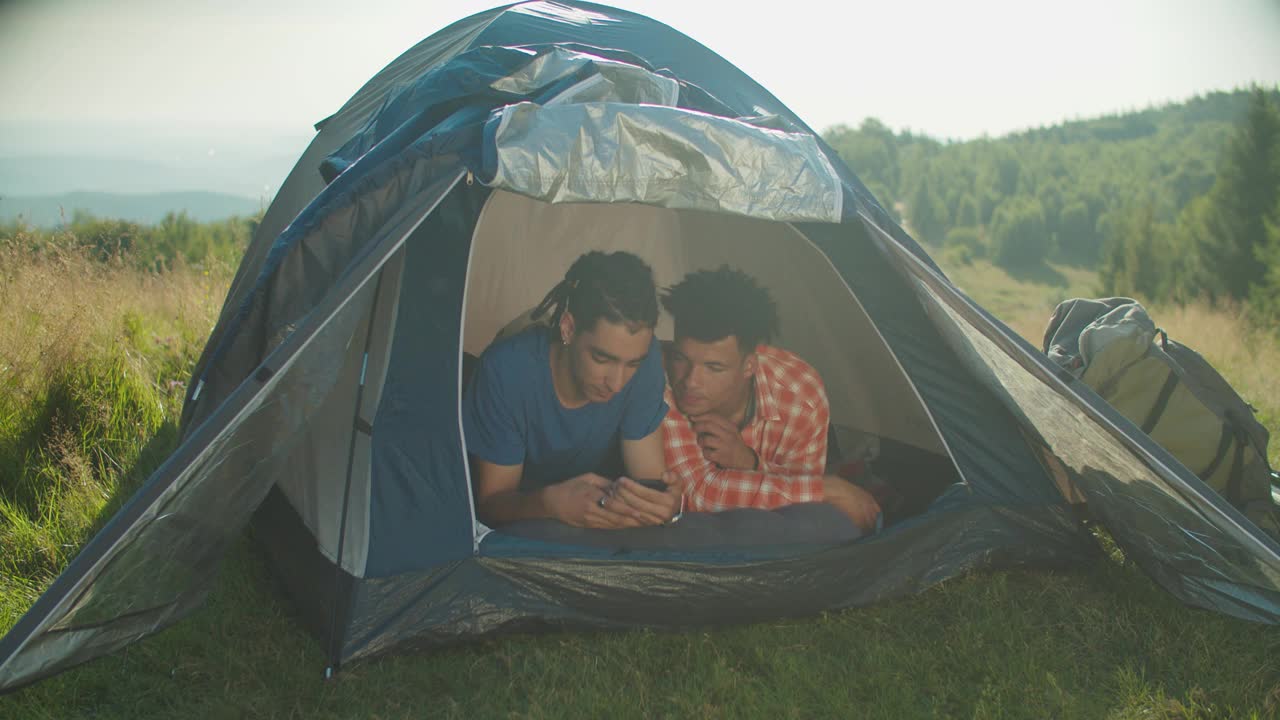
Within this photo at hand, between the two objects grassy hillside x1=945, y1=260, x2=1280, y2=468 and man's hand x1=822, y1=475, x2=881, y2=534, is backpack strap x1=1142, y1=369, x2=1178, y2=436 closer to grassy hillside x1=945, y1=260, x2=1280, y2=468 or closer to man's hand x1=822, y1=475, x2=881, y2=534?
man's hand x1=822, y1=475, x2=881, y2=534

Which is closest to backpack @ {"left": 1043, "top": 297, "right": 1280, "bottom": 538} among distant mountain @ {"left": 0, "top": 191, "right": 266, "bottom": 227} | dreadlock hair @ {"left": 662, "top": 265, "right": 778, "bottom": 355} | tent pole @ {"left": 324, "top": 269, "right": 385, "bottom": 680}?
dreadlock hair @ {"left": 662, "top": 265, "right": 778, "bottom": 355}

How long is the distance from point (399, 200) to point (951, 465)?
197 centimetres

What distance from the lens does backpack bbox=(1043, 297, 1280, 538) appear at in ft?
9.31

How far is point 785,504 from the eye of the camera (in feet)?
8.79

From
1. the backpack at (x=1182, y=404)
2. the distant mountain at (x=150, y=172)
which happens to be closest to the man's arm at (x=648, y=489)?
the backpack at (x=1182, y=404)

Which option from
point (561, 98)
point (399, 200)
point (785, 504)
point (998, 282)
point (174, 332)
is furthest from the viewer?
point (998, 282)

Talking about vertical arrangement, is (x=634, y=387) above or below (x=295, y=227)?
below

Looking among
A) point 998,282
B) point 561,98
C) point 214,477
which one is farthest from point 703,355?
point 998,282

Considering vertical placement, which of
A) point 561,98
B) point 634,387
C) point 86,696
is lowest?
point 86,696

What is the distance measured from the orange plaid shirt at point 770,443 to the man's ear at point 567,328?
0.44m

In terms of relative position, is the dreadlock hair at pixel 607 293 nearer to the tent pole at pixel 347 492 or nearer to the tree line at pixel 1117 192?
the tent pole at pixel 347 492

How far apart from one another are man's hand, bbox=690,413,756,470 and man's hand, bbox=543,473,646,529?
0.52 meters

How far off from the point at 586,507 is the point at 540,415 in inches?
12.3

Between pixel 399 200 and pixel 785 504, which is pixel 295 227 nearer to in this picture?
pixel 399 200
